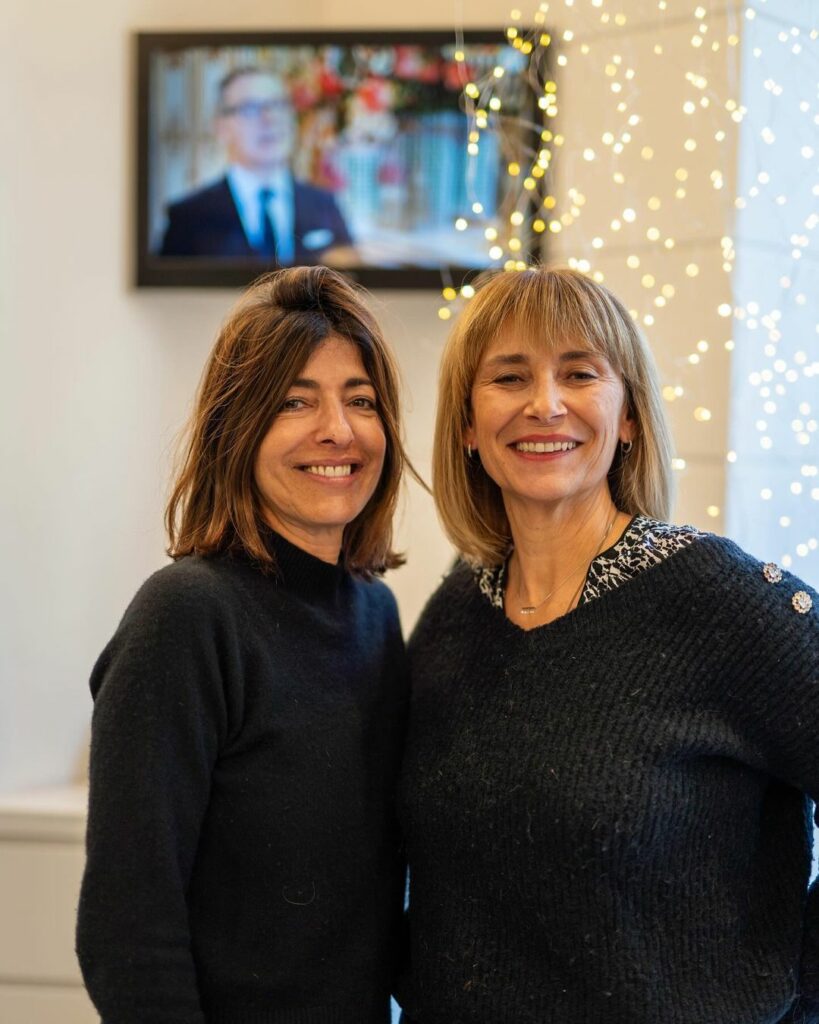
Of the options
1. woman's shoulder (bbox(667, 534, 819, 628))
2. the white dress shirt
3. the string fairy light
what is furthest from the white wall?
woman's shoulder (bbox(667, 534, 819, 628))

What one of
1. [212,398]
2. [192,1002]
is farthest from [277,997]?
[212,398]

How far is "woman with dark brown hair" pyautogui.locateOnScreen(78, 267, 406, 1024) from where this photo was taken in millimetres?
1322

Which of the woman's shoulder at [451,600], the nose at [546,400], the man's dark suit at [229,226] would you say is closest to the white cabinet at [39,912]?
the woman's shoulder at [451,600]

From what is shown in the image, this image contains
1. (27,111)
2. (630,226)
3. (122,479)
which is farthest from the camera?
(122,479)

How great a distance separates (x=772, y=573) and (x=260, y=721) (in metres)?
0.60

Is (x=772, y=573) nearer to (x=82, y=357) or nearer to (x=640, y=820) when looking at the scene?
(x=640, y=820)

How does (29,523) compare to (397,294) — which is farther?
(397,294)

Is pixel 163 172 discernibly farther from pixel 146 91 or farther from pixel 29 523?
pixel 29 523

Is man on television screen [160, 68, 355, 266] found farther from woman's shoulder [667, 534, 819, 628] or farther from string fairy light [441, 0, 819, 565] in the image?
woman's shoulder [667, 534, 819, 628]

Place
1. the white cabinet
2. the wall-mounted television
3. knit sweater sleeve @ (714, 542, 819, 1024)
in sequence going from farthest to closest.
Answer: the wall-mounted television, the white cabinet, knit sweater sleeve @ (714, 542, 819, 1024)

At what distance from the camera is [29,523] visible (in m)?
2.64

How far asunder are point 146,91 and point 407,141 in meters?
0.57

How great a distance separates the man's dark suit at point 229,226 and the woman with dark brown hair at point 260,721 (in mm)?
1197

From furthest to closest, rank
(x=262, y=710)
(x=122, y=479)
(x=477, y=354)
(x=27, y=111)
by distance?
1. (x=122, y=479)
2. (x=27, y=111)
3. (x=477, y=354)
4. (x=262, y=710)
